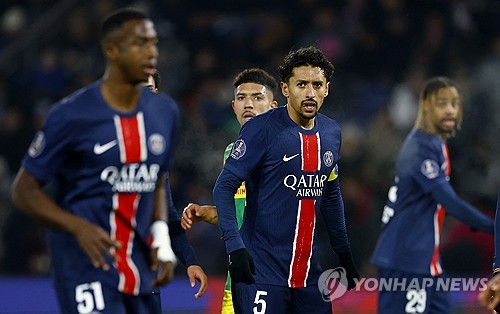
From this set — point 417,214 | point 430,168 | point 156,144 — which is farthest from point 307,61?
point 417,214

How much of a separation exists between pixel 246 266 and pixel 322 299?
1.86ft

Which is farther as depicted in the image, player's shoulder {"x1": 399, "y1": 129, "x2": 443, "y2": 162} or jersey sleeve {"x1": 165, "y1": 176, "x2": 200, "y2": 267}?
player's shoulder {"x1": 399, "y1": 129, "x2": 443, "y2": 162}

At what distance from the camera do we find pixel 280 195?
18.6 feet

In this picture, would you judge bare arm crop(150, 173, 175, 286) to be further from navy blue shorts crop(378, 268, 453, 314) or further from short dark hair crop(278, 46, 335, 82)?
navy blue shorts crop(378, 268, 453, 314)

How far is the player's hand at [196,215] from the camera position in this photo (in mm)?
5957

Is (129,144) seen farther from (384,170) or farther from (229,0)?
(229,0)

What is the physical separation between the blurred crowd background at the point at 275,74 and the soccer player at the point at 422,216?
332 cm

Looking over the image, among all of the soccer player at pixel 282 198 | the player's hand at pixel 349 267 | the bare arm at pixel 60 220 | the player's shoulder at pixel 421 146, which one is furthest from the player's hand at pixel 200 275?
the player's shoulder at pixel 421 146

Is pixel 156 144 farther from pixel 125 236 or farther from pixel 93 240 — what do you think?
pixel 93 240

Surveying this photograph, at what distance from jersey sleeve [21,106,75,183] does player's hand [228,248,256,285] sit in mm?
1500

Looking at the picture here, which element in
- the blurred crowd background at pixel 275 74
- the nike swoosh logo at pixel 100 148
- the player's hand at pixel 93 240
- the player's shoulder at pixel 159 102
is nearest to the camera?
the player's hand at pixel 93 240

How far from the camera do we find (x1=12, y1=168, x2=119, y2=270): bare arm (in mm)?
4109

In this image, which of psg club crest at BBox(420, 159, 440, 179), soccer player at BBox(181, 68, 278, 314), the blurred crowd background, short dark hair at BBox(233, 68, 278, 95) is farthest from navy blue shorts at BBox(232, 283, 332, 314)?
the blurred crowd background

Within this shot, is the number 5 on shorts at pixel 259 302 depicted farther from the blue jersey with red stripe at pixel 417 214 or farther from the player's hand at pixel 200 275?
the blue jersey with red stripe at pixel 417 214
